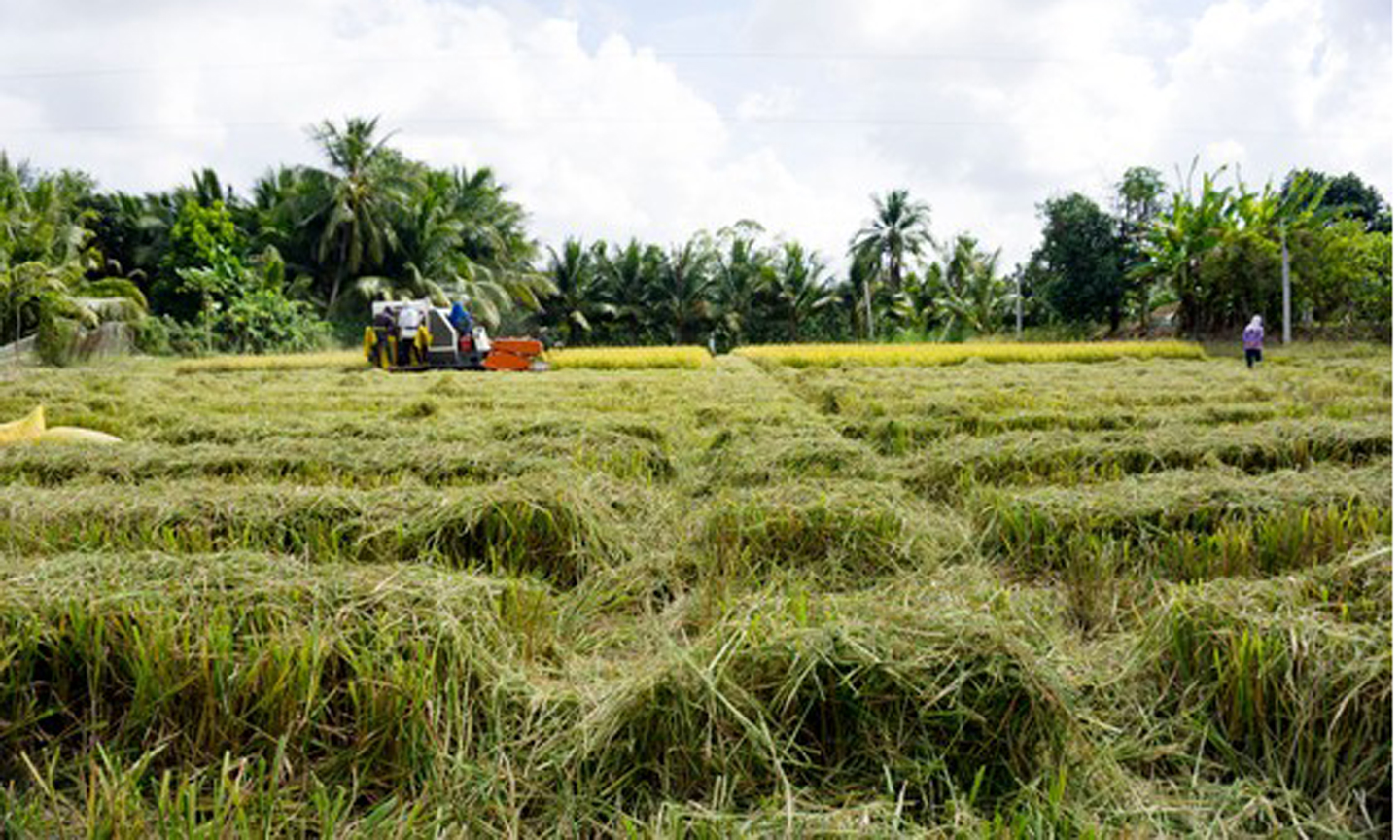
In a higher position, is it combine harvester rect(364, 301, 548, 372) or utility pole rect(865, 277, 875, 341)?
utility pole rect(865, 277, 875, 341)

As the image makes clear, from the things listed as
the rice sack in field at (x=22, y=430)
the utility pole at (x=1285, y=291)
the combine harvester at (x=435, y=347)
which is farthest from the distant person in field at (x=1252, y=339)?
the rice sack in field at (x=22, y=430)

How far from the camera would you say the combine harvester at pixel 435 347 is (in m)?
14.2

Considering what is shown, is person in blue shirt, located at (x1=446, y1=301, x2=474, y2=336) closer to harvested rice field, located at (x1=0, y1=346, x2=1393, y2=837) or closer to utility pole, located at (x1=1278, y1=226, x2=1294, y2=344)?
harvested rice field, located at (x1=0, y1=346, x2=1393, y2=837)

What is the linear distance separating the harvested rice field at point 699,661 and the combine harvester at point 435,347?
11.0 metres

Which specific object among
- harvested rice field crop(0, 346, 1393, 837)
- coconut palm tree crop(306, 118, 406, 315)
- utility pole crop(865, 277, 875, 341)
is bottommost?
harvested rice field crop(0, 346, 1393, 837)

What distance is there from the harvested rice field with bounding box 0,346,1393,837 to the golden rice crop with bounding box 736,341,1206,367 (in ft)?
44.0

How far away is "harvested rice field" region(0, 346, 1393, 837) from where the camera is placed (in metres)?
1.53

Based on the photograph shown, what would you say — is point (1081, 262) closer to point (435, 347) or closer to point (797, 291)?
point (797, 291)

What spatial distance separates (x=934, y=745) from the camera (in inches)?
63.2

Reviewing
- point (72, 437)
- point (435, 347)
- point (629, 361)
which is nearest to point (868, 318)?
point (629, 361)

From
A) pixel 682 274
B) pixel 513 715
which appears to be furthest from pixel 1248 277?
pixel 513 715

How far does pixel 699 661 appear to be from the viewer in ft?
5.60

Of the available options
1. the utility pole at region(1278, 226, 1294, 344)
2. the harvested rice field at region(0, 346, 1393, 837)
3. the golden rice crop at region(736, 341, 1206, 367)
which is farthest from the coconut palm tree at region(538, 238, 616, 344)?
the harvested rice field at region(0, 346, 1393, 837)

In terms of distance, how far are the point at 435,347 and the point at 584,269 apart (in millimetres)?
17799
